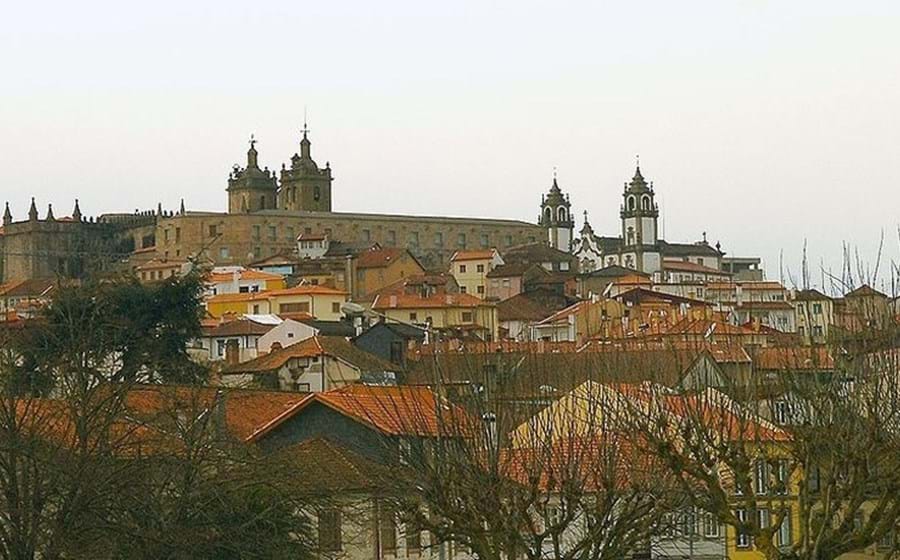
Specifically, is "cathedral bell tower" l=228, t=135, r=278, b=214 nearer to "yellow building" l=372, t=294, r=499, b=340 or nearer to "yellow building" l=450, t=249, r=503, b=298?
"yellow building" l=450, t=249, r=503, b=298

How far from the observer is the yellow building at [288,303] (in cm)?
11075

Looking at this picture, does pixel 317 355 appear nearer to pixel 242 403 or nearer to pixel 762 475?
pixel 242 403

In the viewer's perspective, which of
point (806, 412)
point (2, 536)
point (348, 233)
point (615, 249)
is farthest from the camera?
point (615, 249)

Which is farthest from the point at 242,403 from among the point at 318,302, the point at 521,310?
the point at 521,310

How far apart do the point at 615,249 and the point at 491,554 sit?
481ft

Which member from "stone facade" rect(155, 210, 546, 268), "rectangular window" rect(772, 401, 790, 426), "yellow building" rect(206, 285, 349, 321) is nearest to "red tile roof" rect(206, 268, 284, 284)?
"yellow building" rect(206, 285, 349, 321)

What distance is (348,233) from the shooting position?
6102 inches

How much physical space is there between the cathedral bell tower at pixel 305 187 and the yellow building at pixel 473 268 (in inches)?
1246

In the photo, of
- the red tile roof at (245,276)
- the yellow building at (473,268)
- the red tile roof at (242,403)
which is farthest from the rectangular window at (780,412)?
the yellow building at (473,268)

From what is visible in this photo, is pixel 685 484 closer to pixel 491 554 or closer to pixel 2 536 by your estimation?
pixel 491 554

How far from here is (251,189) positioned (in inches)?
6614

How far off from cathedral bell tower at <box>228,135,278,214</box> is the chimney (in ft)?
246

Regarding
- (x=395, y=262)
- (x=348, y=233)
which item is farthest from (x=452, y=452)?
(x=348, y=233)

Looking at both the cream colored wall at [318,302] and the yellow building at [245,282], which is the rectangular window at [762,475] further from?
the yellow building at [245,282]
